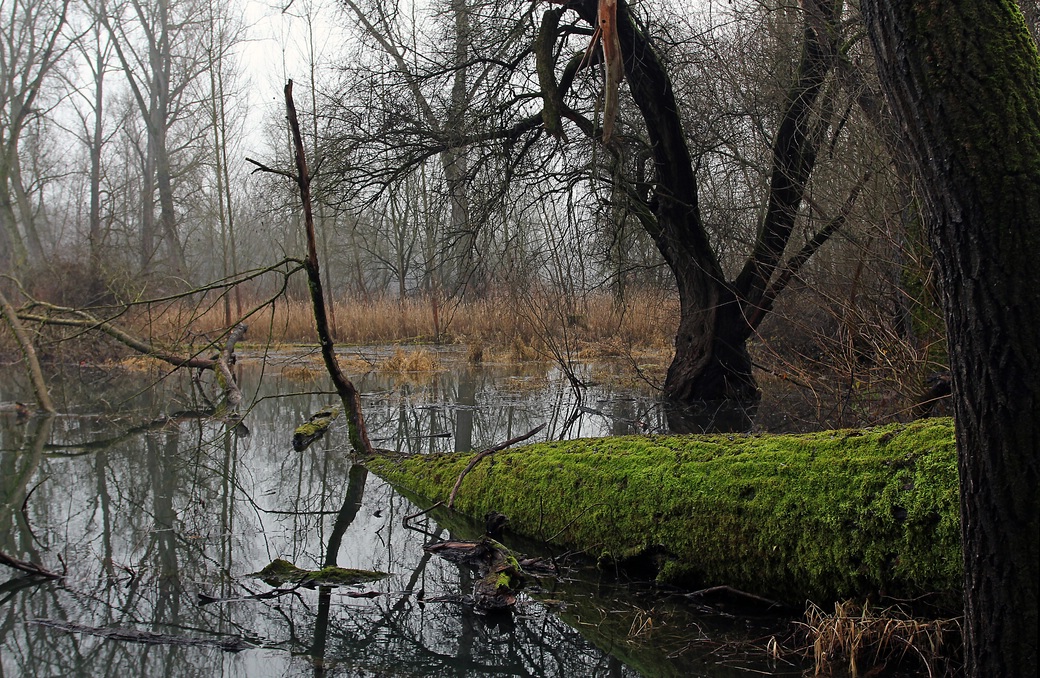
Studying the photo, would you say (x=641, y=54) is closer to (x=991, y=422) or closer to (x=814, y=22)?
(x=814, y=22)

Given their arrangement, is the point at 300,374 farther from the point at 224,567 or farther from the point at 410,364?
the point at 224,567

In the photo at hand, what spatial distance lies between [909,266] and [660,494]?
115 inches

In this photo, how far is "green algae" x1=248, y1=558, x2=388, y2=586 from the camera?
441cm

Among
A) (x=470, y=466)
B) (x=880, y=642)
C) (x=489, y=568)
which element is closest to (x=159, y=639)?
(x=489, y=568)

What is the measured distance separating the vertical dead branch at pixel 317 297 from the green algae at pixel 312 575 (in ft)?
7.08

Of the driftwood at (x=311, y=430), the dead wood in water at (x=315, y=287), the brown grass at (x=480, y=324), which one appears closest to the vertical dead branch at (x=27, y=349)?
the brown grass at (x=480, y=324)

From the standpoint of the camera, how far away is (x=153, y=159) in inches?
1230

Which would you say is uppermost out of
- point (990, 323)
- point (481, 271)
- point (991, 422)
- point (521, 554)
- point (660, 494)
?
point (481, 271)

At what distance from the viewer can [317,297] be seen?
21.4 ft

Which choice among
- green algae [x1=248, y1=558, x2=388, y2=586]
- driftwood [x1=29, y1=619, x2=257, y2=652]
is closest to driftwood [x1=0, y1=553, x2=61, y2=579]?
driftwood [x1=29, y1=619, x2=257, y2=652]

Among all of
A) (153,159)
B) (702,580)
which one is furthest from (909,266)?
(153,159)

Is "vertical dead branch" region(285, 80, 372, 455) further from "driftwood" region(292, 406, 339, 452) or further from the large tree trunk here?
the large tree trunk

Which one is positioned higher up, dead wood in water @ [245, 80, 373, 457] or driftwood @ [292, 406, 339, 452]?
dead wood in water @ [245, 80, 373, 457]

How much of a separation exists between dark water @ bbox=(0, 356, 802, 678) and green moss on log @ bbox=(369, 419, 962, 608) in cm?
27
